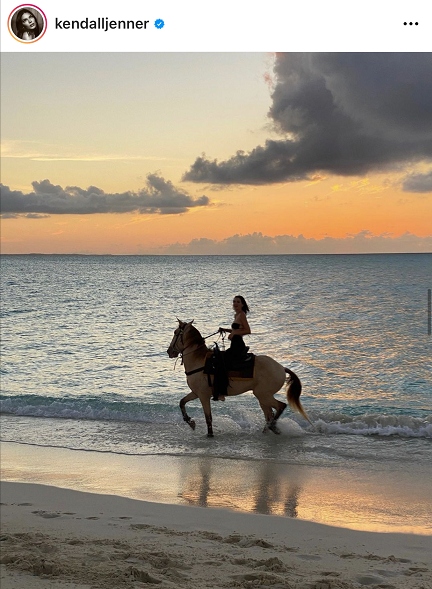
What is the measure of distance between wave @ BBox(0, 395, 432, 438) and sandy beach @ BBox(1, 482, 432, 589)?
5514mm

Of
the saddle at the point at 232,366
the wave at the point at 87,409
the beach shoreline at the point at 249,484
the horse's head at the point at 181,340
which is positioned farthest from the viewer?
the wave at the point at 87,409

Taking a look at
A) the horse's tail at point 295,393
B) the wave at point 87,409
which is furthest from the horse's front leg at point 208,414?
the wave at point 87,409

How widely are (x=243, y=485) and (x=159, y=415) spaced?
557 centimetres

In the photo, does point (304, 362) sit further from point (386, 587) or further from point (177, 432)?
point (386, 587)

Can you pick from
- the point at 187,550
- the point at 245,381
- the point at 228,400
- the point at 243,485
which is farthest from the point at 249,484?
the point at 228,400

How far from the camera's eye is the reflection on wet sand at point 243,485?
7.49m

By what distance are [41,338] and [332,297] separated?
124ft

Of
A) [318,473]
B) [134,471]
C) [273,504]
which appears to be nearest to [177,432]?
[134,471]

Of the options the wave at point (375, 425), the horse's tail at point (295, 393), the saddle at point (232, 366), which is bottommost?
the wave at point (375, 425)

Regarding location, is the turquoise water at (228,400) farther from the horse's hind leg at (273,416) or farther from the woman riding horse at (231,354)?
the woman riding horse at (231,354)
